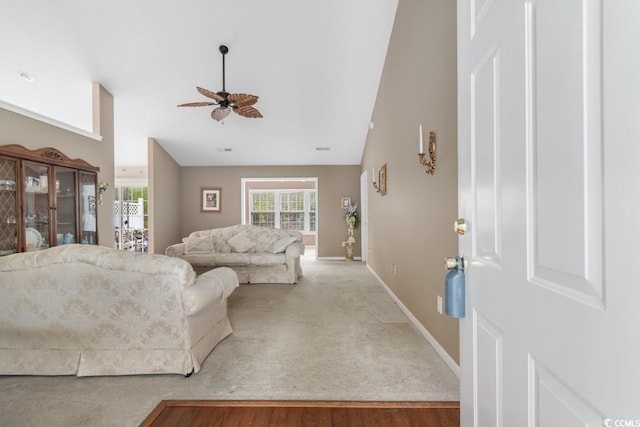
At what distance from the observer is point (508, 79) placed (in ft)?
2.43

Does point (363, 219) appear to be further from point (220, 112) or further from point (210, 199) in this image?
point (220, 112)

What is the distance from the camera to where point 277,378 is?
209 cm

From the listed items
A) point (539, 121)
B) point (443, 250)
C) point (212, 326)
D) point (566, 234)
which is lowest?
point (212, 326)

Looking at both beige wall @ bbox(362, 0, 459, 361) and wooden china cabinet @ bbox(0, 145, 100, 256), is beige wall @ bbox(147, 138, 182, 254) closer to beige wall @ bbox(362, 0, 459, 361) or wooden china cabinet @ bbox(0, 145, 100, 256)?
wooden china cabinet @ bbox(0, 145, 100, 256)

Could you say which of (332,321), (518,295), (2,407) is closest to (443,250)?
(332,321)

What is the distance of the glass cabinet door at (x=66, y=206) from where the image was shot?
383cm

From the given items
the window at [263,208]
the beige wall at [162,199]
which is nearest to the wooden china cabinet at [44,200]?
the beige wall at [162,199]

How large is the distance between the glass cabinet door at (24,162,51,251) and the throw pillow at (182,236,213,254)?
1.91m

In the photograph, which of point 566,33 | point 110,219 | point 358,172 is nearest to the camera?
point 566,33

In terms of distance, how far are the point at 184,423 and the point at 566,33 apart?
2.14m

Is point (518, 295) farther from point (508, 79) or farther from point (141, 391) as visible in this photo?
point (141, 391)

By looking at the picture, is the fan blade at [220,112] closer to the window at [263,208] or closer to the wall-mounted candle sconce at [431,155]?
the wall-mounted candle sconce at [431,155]

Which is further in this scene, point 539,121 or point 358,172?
point 358,172

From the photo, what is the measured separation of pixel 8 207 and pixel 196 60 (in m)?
2.75
